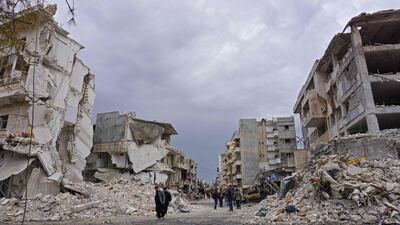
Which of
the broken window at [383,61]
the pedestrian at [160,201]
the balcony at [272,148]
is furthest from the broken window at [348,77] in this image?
the balcony at [272,148]

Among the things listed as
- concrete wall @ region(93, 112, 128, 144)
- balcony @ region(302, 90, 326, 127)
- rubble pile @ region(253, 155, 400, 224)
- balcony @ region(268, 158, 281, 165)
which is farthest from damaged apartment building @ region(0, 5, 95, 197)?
balcony @ region(268, 158, 281, 165)

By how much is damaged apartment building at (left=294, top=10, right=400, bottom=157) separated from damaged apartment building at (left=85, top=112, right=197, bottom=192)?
17913 mm

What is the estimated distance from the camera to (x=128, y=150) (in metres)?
35.1

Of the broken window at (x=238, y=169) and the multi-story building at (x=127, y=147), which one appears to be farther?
the broken window at (x=238, y=169)

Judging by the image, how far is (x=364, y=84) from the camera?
23781 mm

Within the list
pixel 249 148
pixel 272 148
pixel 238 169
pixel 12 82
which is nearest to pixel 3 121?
pixel 12 82

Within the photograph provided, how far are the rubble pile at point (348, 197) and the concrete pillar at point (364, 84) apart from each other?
8.79 metres

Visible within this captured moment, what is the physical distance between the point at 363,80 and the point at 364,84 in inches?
12.1

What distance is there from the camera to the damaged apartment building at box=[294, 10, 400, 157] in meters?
23.5

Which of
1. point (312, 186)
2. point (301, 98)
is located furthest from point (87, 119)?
point (301, 98)

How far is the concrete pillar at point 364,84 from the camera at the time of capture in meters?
23.0

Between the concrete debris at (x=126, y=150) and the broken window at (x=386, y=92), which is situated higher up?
the broken window at (x=386, y=92)

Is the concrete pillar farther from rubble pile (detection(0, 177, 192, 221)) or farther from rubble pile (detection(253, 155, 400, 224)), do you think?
rubble pile (detection(0, 177, 192, 221))

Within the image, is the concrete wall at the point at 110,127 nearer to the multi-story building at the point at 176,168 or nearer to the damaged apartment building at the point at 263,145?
the multi-story building at the point at 176,168
